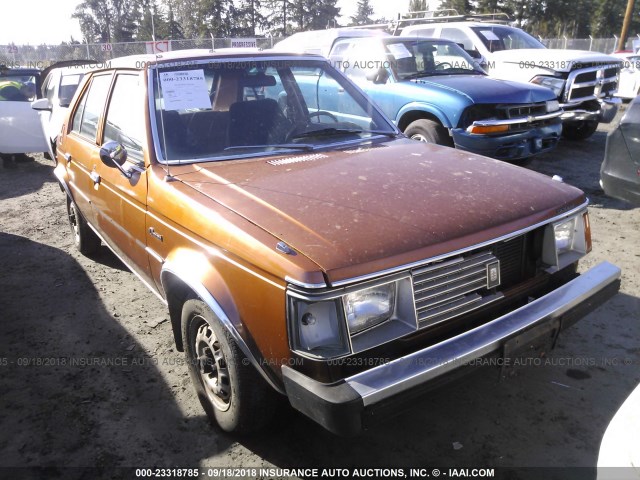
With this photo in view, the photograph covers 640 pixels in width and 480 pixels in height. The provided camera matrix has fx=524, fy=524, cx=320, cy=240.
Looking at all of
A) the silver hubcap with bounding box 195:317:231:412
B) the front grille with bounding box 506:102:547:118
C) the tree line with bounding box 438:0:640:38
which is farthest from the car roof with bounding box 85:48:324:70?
the tree line with bounding box 438:0:640:38

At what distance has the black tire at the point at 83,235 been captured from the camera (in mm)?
5047

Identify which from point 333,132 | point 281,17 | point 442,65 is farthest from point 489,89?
point 281,17

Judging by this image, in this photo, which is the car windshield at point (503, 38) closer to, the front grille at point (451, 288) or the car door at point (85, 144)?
the car door at point (85, 144)

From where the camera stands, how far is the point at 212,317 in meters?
2.51

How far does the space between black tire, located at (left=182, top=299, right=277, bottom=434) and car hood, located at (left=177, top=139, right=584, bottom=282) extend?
0.60m

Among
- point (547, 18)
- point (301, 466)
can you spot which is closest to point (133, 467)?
point (301, 466)

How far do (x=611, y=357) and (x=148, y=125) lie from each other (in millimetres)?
3230

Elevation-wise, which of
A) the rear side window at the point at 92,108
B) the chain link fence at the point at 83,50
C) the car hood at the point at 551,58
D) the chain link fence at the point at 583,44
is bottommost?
the rear side window at the point at 92,108

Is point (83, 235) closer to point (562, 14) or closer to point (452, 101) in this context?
point (452, 101)

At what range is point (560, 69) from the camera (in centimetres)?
875

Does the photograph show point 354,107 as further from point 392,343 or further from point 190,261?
point 392,343

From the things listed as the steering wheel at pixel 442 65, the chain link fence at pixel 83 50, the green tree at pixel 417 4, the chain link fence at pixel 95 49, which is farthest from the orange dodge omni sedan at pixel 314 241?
the green tree at pixel 417 4

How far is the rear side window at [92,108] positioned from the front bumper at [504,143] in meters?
4.21

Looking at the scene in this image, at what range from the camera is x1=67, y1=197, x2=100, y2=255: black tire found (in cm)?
505
